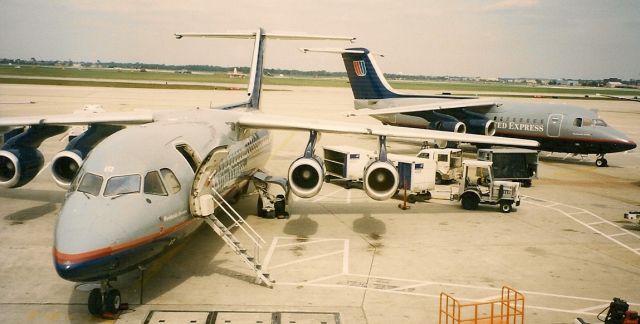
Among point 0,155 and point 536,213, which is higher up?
point 0,155

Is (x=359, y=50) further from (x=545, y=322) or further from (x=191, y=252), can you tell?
(x=545, y=322)

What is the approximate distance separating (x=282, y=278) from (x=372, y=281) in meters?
Answer: 2.22

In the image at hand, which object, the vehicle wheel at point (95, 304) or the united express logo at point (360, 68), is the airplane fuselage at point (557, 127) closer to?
the united express logo at point (360, 68)

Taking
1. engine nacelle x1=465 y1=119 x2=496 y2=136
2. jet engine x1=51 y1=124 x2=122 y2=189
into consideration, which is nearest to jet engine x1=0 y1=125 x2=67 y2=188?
jet engine x1=51 y1=124 x2=122 y2=189

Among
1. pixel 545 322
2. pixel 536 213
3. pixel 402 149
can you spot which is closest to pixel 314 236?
pixel 545 322

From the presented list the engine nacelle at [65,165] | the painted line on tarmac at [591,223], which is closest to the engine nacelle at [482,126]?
the painted line on tarmac at [591,223]

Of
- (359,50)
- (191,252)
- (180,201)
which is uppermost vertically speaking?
(359,50)

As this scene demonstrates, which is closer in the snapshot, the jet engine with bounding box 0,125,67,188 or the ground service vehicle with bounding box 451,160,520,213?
the jet engine with bounding box 0,125,67,188

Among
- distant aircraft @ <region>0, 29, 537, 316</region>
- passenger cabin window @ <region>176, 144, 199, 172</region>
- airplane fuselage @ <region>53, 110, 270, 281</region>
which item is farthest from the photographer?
passenger cabin window @ <region>176, 144, 199, 172</region>

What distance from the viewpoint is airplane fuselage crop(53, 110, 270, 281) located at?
10016 mm

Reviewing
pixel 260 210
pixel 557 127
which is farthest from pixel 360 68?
pixel 260 210

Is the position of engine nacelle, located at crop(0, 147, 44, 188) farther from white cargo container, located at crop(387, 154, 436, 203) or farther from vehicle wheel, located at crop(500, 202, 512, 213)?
vehicle wheel, located at crop(500, 202, 512, 213)

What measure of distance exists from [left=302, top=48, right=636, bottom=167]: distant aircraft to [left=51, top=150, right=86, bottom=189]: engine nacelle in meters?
16.7

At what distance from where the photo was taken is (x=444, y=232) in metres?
18.2
